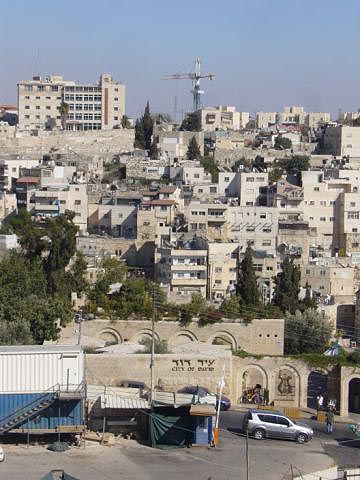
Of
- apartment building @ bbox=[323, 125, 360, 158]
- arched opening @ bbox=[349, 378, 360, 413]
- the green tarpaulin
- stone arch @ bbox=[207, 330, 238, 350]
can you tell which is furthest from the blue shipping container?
apartment building @ bbox=[323, 125, 360, 158]

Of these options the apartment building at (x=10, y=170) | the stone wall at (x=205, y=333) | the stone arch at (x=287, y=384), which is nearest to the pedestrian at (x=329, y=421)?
the stone arch at (x=287, y=384)

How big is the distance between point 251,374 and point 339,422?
2.21 metres

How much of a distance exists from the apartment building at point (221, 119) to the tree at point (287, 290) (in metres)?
37.1

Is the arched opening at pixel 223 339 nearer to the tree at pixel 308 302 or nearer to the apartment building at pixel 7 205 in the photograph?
the tree at pixel 308 302

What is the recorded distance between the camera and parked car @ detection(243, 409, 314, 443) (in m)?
20.3

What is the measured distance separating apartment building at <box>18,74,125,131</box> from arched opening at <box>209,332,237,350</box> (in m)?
43.1

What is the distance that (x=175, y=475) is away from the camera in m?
18.0

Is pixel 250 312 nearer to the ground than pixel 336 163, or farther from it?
nearer to the ground

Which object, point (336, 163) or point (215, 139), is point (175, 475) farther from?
point (215, 139)

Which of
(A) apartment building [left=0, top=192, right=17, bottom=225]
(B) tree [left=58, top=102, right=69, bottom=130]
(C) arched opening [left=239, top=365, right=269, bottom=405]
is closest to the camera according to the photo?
(C) arched opening [left=239, top=365, right=269, bottom=405]

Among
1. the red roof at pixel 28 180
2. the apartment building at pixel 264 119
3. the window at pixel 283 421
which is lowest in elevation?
the window at pixel 283 421

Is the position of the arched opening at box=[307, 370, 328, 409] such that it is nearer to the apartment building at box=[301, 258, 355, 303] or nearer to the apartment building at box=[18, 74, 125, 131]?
the apartment building at box=[301, 258, 355, 303]

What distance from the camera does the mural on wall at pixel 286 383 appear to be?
79.7ft

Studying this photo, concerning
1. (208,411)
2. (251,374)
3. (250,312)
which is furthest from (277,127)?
(208,411)
